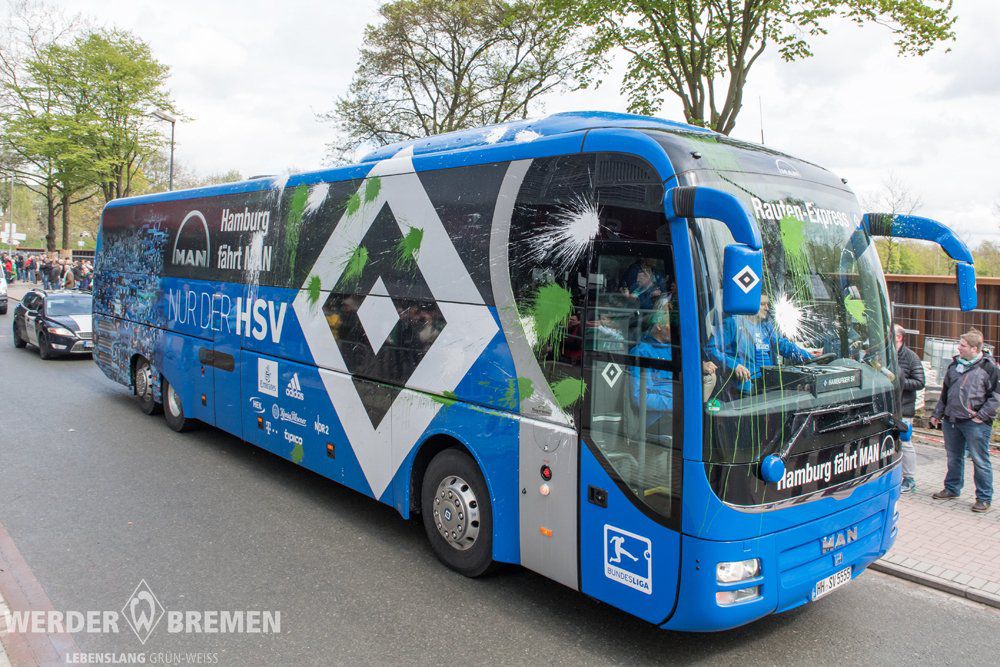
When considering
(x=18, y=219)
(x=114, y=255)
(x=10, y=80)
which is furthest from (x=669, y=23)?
(x=18, y=219)

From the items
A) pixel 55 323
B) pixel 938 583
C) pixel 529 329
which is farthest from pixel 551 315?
pixel 55 323

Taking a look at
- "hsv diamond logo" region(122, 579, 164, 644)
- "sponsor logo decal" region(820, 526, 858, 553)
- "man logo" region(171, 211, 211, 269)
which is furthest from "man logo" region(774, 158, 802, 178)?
"man logo" region(171, 211, 211, 269)

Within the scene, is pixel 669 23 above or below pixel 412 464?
above

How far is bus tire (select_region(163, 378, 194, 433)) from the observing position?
985 cm

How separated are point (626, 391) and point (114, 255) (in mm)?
10535

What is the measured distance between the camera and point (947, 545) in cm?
639

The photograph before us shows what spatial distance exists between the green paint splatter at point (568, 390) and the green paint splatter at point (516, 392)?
202mm

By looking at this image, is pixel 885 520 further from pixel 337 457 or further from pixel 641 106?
pixel 641 106

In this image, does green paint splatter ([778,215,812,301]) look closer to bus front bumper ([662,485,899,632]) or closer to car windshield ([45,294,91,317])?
bus front bumper ([662,485,899,632])

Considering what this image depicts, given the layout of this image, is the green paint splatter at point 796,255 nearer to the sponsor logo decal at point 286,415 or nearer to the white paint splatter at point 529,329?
the white paint splatter at point 529,329

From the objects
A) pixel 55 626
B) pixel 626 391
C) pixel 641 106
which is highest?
pixel 641 106

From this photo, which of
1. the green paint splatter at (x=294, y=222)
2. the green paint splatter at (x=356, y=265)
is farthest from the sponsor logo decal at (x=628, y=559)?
the green paint splatter at (x=294, y=222)

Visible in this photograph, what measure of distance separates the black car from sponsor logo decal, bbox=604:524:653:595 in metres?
15.2

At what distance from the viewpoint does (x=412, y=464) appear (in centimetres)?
580
